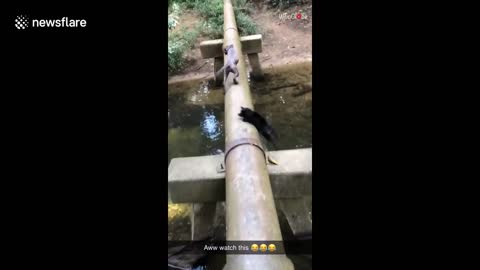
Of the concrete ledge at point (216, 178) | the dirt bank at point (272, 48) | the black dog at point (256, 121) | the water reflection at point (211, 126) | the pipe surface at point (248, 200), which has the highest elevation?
the dirt bank at point (272, 48)

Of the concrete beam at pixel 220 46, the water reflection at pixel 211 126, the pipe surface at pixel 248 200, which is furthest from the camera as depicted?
the concrete beam at pixel 220 46

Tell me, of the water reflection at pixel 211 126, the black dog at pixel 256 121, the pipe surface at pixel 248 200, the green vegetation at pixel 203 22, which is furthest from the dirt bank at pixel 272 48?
the pipe surface at pixel 248 200

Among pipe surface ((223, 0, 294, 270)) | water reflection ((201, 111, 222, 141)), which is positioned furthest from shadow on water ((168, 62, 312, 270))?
pipe surface ((223, 0, 294, 270))

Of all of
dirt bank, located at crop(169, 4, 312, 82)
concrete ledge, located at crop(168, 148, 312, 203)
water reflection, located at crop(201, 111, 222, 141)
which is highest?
dirt bank, located at crop(169, 4, 312, 82)

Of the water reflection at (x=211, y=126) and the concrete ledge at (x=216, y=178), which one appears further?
the water reflection at (x=211, y=126)

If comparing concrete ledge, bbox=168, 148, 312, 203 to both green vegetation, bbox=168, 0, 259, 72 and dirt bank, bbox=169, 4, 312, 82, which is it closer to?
dirt bank, bbox=169, 4, 312, 82

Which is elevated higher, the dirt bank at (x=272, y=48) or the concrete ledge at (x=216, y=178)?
the dirt bank at (x=272, y=48)

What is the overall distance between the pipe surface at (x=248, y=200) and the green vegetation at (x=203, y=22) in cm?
242

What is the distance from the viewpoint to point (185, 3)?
4742 mm

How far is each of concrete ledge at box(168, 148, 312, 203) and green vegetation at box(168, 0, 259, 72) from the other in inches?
101

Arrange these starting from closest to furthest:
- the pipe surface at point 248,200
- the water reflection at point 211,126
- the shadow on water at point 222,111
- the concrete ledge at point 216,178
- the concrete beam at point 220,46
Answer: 1. the pipe surface at point 248,200
2. the concrete ledge at point 216,178
3. the shadow on water at point 222,111
4. the water reflection at point 211,126
5. the concrete beam at point 220,46

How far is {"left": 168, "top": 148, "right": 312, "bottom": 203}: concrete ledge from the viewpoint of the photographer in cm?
270

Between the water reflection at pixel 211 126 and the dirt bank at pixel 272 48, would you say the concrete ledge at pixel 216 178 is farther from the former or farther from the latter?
the dirt bank at pixel 272 48

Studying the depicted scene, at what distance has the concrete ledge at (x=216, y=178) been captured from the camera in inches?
106
